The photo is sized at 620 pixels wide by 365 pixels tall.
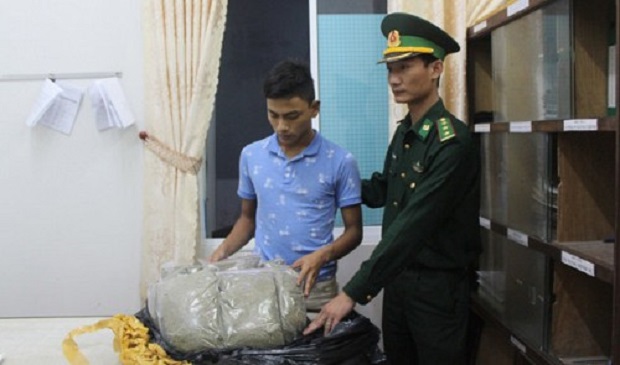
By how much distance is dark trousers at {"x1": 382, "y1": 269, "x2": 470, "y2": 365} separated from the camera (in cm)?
177

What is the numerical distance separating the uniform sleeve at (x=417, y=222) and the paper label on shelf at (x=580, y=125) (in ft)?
0.92

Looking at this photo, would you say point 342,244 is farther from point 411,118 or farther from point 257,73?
point 257,73

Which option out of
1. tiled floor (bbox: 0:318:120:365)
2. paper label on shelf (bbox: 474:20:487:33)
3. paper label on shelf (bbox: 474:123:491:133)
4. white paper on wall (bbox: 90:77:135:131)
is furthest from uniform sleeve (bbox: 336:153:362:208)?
white paper on wall (bbox: 90:77:135:131)

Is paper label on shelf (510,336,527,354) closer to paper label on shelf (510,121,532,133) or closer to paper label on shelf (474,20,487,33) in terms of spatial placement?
paper label on shelf (510,121,532,133)

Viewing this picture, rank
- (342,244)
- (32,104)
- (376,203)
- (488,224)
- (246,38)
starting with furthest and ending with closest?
(246,38) → (32,104) → (488,224) → (376,203) → (342,244)

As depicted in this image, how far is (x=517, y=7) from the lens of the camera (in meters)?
1.96

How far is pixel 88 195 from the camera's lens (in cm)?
288

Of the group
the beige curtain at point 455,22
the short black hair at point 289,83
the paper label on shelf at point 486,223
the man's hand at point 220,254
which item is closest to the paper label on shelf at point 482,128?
the beige curtain at point 455,22

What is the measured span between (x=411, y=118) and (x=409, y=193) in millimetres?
246

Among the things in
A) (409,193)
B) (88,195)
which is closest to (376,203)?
(409,193)

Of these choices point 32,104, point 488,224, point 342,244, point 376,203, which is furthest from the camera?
point 32,104

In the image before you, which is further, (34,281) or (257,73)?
(257,73)

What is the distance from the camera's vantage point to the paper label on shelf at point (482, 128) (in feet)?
7.33

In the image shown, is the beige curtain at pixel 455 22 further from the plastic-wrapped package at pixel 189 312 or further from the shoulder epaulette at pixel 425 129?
the plastic-wrapped package at pixel 189 312
